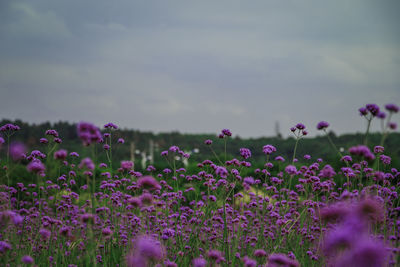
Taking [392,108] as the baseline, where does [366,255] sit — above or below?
below

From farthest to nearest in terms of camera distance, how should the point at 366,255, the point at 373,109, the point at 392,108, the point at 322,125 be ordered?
1. the point at 322,125
2. the point at 373,109
3. the point at 392,108
4. the point at 366,255

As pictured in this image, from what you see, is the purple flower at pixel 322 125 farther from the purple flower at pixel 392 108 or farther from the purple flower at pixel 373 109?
the purple flower at pixel 392 108

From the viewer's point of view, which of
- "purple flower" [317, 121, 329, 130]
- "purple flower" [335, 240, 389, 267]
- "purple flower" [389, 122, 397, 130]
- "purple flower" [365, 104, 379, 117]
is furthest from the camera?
"purple flower" [317, 121, 329, 130]

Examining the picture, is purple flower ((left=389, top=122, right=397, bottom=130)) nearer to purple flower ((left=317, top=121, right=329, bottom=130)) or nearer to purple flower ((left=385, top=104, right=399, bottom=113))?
purple flower ((left=385, top=104, right=399, bottom=113))

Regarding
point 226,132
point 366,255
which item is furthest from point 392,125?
point 226,132

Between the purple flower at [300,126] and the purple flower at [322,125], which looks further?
the purple flower at [300,126]

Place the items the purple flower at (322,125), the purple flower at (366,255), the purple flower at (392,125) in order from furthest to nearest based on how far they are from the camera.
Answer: the purple flower at (322,125) → the purple flower at (392,125) → the purple flower at (366,255)

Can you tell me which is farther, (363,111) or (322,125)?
(322,125)

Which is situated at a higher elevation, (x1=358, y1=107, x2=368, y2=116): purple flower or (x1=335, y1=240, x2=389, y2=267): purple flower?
(x1=358, y1=107, x2=368, y2=116): purple flower

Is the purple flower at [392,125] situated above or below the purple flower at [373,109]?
below

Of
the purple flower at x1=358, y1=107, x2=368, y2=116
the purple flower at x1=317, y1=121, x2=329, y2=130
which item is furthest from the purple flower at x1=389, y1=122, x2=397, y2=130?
A: the purple flower at x1=317, y1=121, x2=329, y2=130

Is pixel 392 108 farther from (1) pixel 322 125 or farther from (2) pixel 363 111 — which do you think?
(1) pixel 322 125

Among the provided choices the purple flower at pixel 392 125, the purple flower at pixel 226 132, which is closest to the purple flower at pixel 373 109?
the purple flower at pixel 392 125

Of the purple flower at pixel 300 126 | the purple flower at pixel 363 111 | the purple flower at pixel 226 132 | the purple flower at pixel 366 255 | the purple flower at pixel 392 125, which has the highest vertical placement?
the purple flower at pixel 363 111
